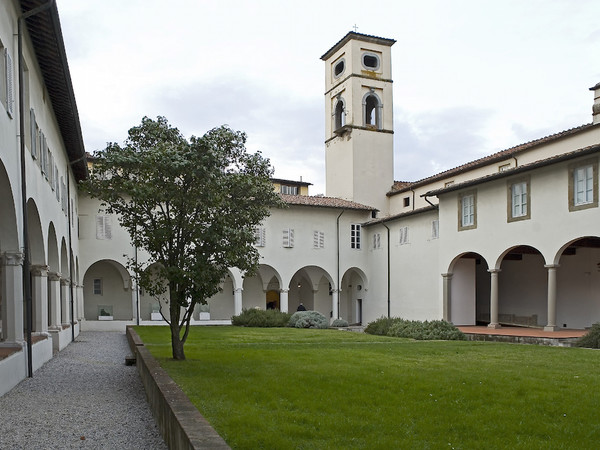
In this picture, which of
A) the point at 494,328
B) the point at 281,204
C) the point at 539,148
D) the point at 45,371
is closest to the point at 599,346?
the point at 494,328

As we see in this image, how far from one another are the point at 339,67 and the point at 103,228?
20.0 meters

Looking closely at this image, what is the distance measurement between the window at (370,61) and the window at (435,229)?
49.6 feet

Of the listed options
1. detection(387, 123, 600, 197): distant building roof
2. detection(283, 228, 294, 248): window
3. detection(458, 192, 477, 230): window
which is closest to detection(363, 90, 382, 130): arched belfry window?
detection(387, 123, 600, 197): distant building roof

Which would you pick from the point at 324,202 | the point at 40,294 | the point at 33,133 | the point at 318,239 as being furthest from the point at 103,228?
the point at 33,133

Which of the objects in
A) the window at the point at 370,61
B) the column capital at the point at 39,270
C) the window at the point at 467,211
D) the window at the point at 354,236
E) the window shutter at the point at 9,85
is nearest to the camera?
the window shutter at the point at 9,85

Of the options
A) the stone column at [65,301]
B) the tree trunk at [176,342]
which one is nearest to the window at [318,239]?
the stone column at [65,301]

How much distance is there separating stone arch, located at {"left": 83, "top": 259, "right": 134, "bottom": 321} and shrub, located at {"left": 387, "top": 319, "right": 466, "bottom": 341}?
16.7 meters

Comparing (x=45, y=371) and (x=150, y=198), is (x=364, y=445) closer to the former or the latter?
(x=150, y=198)

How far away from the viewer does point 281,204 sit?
1411 centimetres

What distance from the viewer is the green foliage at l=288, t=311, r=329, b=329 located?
28.9 metres

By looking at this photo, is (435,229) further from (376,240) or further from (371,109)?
(371,109)

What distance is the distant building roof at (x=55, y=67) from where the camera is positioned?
12023mm

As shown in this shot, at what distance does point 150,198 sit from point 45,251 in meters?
4.21

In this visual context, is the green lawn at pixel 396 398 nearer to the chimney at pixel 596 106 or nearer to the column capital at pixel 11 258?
the column capital at pixel 11 258
